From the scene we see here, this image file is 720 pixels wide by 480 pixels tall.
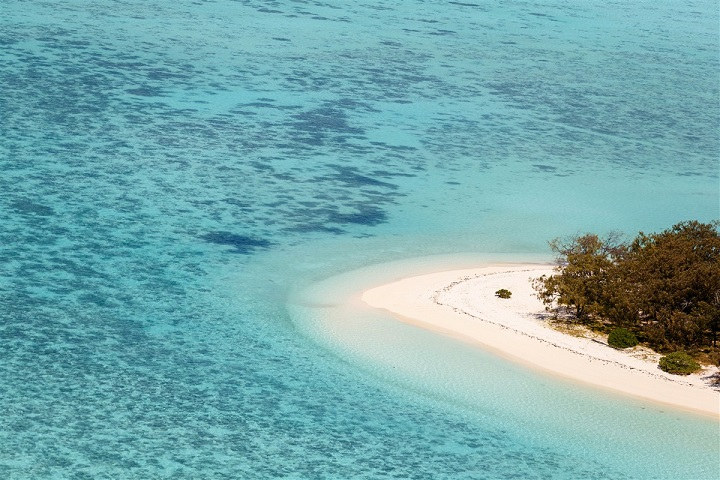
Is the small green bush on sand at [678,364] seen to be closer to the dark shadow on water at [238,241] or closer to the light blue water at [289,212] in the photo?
the light blue water at [289,212]

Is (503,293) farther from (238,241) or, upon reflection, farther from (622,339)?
(238,241)

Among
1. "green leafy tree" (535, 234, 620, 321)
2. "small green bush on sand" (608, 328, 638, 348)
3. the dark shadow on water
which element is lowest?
the dark shadow on water

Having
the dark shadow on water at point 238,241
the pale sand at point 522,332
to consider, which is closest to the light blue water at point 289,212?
the dark shadow on water at point 238,241

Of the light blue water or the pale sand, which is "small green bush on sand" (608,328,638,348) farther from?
the light blue water

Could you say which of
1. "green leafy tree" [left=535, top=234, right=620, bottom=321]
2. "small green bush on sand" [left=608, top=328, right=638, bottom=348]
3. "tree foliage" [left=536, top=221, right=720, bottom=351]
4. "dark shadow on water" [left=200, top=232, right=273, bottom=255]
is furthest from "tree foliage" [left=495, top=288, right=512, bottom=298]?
"dark shadow on water" [left=200, top=232, right=273, bottom=255]

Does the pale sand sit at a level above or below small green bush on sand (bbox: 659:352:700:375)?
below

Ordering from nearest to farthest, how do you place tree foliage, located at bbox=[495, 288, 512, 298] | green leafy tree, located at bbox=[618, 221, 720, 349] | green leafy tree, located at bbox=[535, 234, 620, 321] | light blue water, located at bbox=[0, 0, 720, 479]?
1. light blue water, located at bbox=[0, 0, 720, 479]
2. green leafy tree, located at bbox=[618, 221, 720, 349]
3. green leafy tree, located at bbox=[535, 234, 620, 321]
4. tree foliage, located at bbox=[495, 288, 512, 298]

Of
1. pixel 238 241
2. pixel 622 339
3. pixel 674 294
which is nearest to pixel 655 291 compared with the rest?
pixel 674 294

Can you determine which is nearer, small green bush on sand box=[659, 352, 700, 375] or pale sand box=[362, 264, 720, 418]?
pale sand box=[362, 264, 720, 418]
